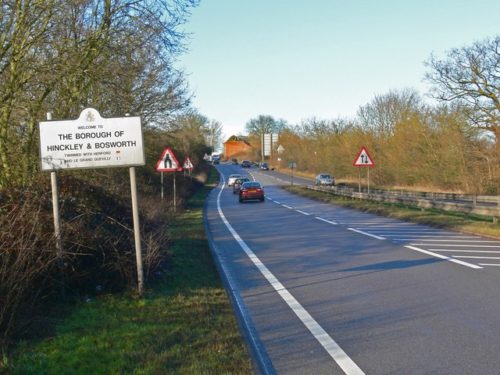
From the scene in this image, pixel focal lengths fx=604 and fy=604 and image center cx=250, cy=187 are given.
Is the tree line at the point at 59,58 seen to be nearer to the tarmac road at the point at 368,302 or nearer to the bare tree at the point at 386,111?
the tarmac road at the point at 368,302

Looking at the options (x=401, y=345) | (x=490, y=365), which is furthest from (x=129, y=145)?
(x=490, y=365)

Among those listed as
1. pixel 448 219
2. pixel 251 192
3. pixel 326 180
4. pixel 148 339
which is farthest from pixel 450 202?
pixel 326 180

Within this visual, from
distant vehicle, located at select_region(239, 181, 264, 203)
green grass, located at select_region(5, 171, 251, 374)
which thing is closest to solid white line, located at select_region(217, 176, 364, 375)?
green grass, located at select_region(5, 171, 251, 374)

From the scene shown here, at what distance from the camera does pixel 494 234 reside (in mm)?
17156

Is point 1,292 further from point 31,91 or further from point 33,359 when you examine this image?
point 31,91

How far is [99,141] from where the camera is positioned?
29.2ft

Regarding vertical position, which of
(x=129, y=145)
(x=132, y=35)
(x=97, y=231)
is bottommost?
(x=97, y=231)

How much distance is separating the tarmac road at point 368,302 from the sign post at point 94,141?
2.74 m

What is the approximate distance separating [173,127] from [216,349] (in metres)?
22.5

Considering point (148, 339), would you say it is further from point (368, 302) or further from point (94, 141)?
point (94, 141)

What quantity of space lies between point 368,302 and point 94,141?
180 inches

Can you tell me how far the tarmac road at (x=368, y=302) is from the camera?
5.78m

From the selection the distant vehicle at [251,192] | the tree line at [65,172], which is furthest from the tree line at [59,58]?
the distant vehicle at [251,192]

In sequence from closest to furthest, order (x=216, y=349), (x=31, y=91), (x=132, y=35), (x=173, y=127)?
1. (x=216, y=349)
2. (x=31, y=91)
3. (x=132, y=35)
4. (x=173, y=127)
